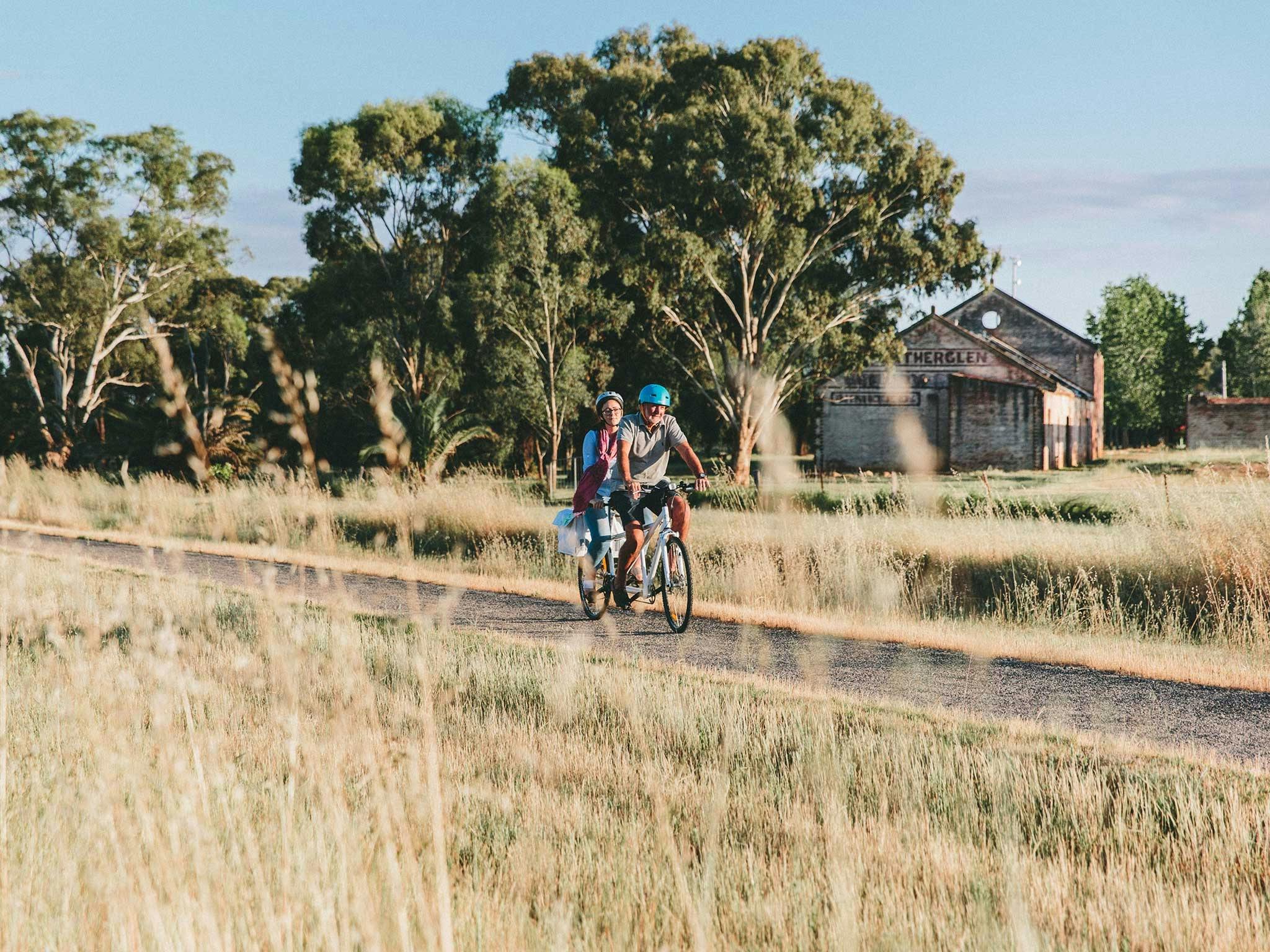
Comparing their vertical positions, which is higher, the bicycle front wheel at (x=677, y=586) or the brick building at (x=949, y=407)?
the brick building at (x=949, y=407)

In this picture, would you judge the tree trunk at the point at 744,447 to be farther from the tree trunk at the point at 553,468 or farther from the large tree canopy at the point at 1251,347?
the large tree canopy at the point at 1251,347

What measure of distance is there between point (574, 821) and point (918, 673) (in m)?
3.78

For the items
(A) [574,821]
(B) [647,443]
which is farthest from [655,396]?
(A) [574,821]

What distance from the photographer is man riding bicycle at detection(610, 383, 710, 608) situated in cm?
842

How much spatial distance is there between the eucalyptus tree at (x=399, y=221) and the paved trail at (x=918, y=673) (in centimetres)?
2645

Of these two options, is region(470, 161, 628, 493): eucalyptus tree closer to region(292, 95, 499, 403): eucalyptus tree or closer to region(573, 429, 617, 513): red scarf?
region(292, 95, 499, 403): eucalyptus tree

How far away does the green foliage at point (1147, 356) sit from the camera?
7450cm

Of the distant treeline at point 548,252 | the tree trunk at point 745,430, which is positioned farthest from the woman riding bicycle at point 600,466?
the tree trunk at point 745,430

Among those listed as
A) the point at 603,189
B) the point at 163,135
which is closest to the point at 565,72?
the point at 603,189

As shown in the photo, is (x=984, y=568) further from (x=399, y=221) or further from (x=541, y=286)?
(x=399, y=221)

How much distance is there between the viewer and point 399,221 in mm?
36469

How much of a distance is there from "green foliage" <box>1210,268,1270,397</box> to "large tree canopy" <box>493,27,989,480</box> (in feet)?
184

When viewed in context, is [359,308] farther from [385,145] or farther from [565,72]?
[565,72]

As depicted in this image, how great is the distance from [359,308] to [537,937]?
118ft
